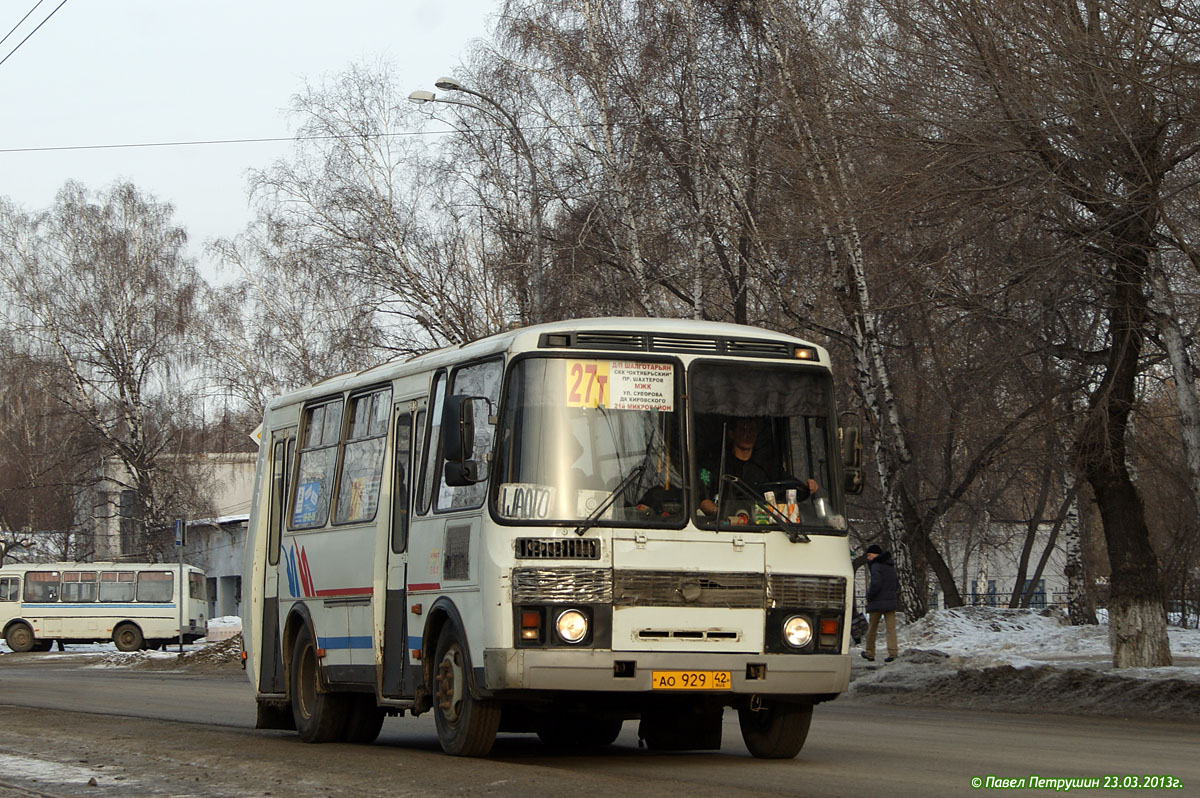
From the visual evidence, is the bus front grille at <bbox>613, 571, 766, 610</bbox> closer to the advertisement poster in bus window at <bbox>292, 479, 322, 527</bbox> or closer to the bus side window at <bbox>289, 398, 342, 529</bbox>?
the bus side window at <bbox>289, 398, 342, 529</bbox>

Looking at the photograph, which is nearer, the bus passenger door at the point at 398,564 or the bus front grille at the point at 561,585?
the bus front grille at the point at 561,585

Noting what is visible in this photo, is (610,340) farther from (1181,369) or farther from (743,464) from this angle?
(1181,369)

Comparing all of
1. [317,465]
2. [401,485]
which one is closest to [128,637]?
[317,465]

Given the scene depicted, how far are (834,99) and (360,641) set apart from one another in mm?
9048

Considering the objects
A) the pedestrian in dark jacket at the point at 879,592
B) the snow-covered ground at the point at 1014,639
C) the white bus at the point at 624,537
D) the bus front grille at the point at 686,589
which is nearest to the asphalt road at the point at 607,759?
the white bus at the point at 624,537

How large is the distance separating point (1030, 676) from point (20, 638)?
38.7 meters

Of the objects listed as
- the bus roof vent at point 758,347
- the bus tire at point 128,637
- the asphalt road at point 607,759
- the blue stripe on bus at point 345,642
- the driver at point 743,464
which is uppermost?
the bus roof vent at point 758,347

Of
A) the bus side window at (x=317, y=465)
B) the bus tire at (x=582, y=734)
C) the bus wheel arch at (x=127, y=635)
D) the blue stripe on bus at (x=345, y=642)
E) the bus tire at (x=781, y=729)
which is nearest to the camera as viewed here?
the bus tire at (x=781, y=729)

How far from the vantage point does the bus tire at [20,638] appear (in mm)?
49969

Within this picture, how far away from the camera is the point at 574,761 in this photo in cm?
1117

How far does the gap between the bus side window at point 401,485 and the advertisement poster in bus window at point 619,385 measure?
2.04m

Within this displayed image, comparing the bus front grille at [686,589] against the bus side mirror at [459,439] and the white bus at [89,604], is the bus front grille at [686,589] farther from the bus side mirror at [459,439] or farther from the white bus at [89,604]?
the white bus at [89,604]

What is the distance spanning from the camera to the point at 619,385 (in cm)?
1056

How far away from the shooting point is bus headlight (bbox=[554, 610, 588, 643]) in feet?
33.0
